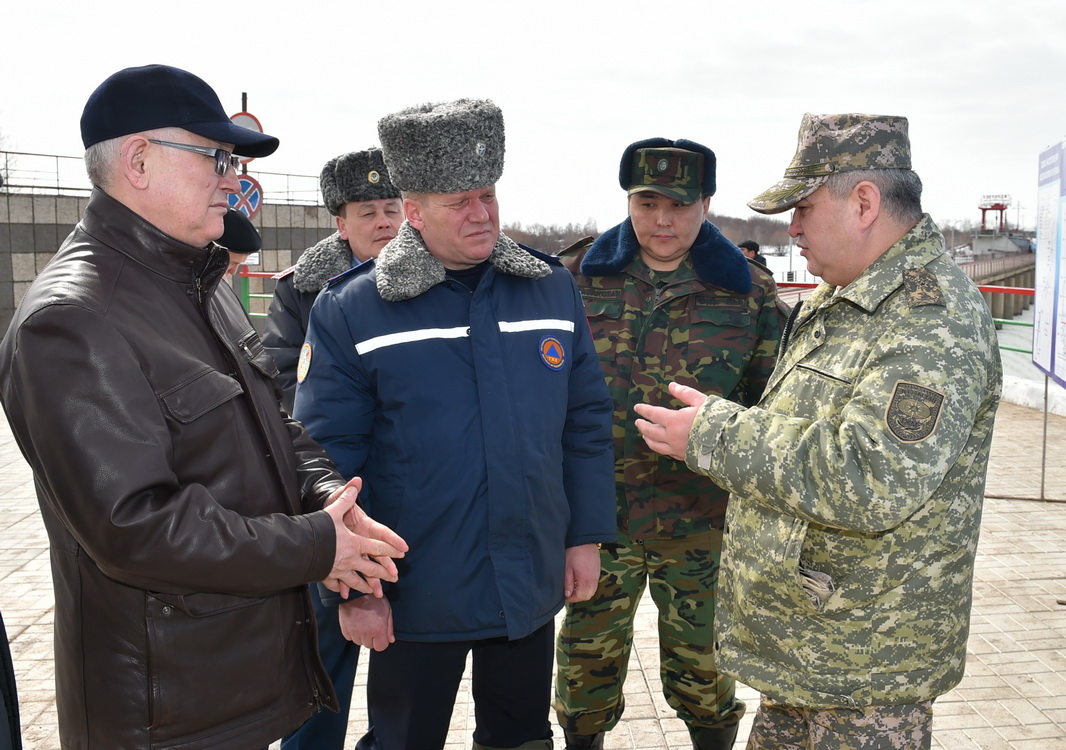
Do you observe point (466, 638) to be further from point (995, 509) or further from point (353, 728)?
point (995, 509)

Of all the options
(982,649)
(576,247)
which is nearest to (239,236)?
(576,247)

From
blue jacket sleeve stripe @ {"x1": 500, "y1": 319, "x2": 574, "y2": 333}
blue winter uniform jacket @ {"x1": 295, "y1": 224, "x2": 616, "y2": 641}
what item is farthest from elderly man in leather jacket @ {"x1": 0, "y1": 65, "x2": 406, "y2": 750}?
blue jacket sleeve stripe @ {"x1": 500, "y1": 319, "x2": 574, "y2": 333}

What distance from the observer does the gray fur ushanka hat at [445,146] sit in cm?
242

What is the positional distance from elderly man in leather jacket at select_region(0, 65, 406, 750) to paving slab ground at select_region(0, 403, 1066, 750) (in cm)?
16

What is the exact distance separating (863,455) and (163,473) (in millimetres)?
1359

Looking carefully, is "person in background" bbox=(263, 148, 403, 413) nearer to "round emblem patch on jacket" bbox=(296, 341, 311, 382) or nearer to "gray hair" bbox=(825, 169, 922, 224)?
"round emblem patch on jacket" bbox=(296, 341, 311, 382)

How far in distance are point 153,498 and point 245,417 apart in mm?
317

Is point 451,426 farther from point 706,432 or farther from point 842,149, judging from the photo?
point 842,149

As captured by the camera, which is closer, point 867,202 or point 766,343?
point 867,202

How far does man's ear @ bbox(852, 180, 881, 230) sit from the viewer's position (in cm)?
205

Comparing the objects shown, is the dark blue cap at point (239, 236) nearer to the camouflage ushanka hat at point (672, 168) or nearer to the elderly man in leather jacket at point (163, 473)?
the camouflage ushanka hat at point (672, 168)

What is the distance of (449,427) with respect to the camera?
91.6 inches

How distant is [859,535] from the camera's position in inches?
78.2

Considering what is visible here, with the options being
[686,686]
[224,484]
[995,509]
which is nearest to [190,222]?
[224,484]
